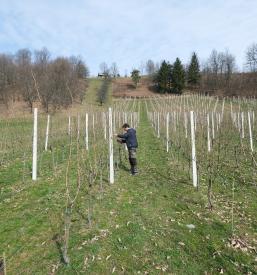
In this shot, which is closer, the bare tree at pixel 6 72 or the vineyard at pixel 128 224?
the vineyard at pixel 128 224

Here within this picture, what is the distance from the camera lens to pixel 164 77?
77625mm

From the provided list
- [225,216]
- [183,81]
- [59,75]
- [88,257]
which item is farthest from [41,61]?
[183,81]

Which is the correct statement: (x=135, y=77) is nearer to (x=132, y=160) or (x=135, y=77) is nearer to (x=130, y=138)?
(x=130, y=138)

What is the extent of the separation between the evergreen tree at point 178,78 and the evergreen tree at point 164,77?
193 cm

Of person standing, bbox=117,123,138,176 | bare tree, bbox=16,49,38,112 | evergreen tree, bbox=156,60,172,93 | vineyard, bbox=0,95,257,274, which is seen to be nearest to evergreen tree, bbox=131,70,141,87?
evergreen tree, bbox=156,60,172,93

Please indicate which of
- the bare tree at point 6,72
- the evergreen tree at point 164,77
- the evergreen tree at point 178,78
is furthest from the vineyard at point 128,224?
the evergreen tree at point 164,77

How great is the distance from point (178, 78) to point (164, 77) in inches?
162

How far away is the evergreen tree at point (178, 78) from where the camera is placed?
74.4m

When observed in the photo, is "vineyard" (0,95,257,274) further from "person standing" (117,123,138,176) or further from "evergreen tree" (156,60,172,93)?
"evergreen tree" (156,60,172,93)

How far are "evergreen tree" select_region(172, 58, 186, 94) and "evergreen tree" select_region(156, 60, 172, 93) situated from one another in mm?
1934

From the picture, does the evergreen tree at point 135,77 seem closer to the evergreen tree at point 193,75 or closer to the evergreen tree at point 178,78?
the evergreen tree at point 178,78

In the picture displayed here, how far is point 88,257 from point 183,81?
237 feet

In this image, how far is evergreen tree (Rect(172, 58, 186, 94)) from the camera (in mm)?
74375

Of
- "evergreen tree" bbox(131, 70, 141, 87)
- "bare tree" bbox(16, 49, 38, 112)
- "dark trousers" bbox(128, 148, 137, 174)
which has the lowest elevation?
"dark trousers" bbox(128, 148, 137, 174)
